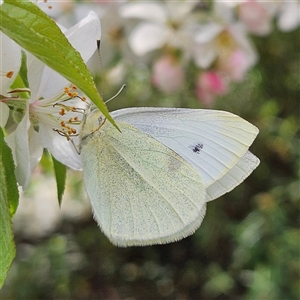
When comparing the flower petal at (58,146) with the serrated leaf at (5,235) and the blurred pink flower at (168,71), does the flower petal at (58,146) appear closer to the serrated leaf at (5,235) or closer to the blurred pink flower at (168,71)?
the serrated leaf at (5,235)

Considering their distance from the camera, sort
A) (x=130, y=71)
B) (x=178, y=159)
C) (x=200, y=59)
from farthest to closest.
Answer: (x=130, y=71) < (x=200, y=59) < (x=178, y=159)

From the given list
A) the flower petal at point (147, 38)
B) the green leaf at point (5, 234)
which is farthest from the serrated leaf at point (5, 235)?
the flower petal at point (147, 38)

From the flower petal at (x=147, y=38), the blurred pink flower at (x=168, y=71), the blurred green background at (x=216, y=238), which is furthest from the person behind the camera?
the blurred green background at (x=216, y=238)

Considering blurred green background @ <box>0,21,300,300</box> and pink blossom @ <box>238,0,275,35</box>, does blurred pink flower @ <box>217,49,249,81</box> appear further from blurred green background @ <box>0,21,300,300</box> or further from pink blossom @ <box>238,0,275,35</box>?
blurred green background @ <box>0,21,300,300</box>

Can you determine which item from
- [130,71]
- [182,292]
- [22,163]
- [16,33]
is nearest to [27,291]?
[182,292]

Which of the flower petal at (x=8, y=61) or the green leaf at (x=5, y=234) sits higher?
the flower petal at (x=8, y=61)

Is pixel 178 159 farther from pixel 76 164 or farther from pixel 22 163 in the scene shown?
pixel 22 163
